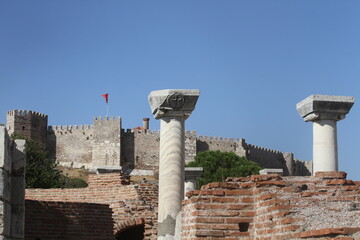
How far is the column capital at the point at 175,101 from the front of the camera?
11922 mm

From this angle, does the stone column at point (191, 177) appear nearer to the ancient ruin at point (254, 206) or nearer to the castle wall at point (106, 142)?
the ancient ruin at point (254, 206)

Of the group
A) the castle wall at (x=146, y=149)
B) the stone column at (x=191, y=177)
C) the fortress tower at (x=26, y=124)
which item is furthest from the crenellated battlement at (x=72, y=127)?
the stone column at (x=191, y=177)

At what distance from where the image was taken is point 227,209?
26.7ft

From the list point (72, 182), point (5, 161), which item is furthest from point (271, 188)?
point (72, 182)

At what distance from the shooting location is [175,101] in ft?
39.1

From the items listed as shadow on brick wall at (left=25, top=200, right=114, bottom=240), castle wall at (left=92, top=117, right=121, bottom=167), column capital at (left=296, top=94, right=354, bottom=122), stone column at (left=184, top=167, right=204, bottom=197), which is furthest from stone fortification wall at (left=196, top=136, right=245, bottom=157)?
column capital at (left=296, top=94, right=354, bottom=122)

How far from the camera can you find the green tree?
58719 millimetres

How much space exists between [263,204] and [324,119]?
195 inches

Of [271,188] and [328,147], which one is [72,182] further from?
[271,188]

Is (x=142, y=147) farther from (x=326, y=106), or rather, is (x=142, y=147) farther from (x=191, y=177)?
(x=326, y=106)

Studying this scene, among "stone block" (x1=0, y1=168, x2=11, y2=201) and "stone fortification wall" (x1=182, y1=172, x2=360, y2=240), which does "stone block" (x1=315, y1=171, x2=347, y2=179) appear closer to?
"stone fortification wall" (x1=182, y1=172, x2=360, y2=240)

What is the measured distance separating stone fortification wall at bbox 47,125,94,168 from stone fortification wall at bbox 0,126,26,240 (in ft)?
227

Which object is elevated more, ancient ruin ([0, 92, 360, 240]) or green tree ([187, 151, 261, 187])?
green tree ([187, 151, 261, 187])

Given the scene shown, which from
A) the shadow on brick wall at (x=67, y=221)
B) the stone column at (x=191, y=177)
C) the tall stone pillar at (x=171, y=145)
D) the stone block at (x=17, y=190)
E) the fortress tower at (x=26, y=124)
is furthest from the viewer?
the fortress tower at (x=26, y=124)
